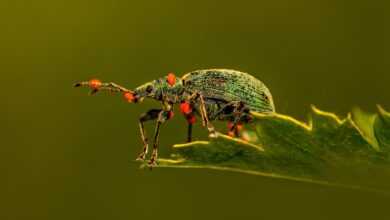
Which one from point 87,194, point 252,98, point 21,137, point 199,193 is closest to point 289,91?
point 199,193

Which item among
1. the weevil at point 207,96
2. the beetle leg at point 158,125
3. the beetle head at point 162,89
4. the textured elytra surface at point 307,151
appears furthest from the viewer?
the beetle head at point 162,89

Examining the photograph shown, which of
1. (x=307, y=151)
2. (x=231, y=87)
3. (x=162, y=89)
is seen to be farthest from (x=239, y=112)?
(x=307, y=151)

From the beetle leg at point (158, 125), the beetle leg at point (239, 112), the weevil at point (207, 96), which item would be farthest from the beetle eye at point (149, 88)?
the beetle leg at point (239, 112)

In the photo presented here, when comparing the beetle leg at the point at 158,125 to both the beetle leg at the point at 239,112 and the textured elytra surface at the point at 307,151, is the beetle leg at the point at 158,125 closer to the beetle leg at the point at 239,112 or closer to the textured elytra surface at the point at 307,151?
the beetle leg at the point at 239,112

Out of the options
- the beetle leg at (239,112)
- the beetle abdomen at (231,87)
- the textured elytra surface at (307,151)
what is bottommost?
the textured elytra surface at (307,151)

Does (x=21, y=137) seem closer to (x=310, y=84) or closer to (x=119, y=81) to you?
(x=119, y=81)
